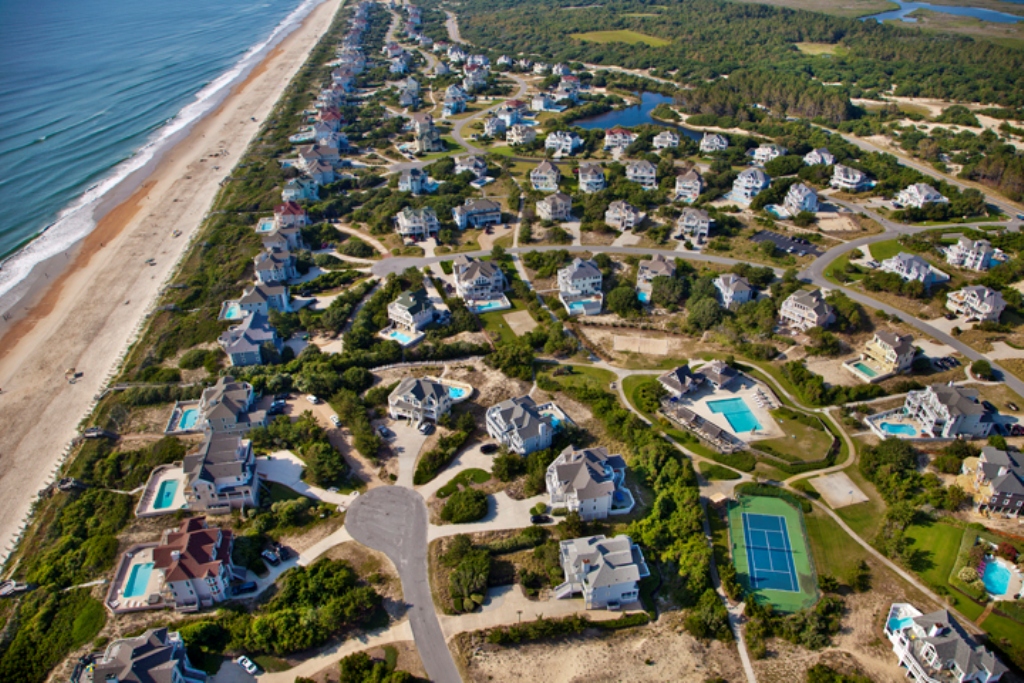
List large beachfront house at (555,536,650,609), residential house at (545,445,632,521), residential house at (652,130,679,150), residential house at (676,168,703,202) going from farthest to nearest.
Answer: residential house at (652,130,679,150)
residential house at (676,168,703,202)
residential house at (545,445,632,521)
large beachfront house at (555,536,650,609)

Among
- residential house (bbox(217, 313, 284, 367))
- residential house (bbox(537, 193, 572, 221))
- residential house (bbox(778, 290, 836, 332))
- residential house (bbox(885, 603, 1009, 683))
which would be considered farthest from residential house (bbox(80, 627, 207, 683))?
residential house (bbox(537, 193, 572, 221))

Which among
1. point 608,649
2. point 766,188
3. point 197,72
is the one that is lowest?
point 608,649

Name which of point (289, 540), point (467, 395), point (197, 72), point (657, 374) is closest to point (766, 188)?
point (657, 374)

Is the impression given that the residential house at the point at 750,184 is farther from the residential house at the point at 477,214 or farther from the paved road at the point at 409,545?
the paved road at the point at 409,545

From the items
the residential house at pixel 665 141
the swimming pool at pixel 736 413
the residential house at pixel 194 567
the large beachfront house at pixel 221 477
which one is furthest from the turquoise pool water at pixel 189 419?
the residential house at pixel 665 141

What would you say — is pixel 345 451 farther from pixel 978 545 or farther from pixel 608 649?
pixel 978 545

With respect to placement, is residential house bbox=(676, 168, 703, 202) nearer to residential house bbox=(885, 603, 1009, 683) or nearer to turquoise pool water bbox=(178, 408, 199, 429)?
residential house bbox=(885, 603, 1009, 683)

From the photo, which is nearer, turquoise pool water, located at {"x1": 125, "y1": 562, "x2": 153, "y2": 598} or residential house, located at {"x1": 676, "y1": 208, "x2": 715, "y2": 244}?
turquoise pool water, located at {"x1": 125, "y1": 562, "x2": 153, "y2": 598}
